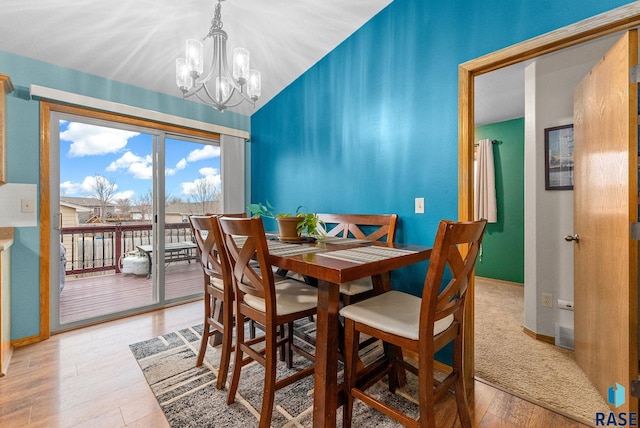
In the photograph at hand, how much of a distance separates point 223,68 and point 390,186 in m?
1.57

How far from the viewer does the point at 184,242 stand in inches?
150

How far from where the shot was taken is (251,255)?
4.50 feet

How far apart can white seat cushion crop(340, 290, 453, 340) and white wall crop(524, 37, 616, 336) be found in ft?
5.51

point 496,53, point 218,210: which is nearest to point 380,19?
point 496,53

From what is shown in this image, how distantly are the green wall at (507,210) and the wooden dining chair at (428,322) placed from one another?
3324 mm

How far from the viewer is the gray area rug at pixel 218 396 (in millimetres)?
1451

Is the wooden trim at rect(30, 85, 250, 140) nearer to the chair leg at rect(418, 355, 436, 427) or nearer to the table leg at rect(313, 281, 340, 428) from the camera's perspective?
the table leg at rect(313, 281, 340, 428)

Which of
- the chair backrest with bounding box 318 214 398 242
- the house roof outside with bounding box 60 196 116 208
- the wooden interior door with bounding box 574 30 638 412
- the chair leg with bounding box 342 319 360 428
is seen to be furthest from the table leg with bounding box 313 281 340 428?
the house roof outside with bounding box 60 196 116 208

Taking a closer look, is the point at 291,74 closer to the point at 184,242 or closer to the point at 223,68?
the point at 223,68

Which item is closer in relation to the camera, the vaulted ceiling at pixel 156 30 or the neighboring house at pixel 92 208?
the vaulted ceiling at pixel 156 30

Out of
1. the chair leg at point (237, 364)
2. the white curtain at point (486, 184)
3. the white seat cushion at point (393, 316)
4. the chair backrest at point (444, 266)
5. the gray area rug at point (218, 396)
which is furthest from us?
the white curtain at point (486, 184)

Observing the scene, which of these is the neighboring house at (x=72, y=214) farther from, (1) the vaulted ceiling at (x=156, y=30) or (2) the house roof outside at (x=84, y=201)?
(1) the vaulted ceiling at (x=156, y=30)

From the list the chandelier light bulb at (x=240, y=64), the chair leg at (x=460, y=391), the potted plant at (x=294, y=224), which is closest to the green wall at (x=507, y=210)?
the chair leg at (x=460, y=391)

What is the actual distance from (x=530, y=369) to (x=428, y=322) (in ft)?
4.91
